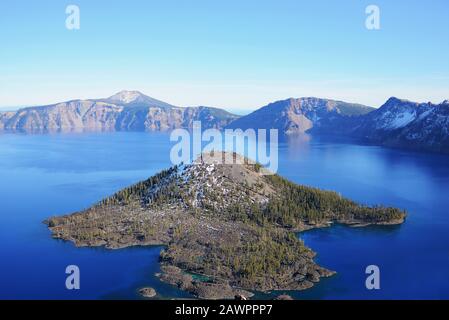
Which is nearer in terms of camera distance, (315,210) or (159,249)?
(159,249)

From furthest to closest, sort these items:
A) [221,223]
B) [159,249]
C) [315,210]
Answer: [315,210]
[221,223]
[159,249]

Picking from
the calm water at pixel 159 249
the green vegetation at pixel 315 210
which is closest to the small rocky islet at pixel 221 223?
the green vegetation at pixel 315 210

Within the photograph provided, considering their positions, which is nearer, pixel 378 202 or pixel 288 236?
Result: pixel 288 236

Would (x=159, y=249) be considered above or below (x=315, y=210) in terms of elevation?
below

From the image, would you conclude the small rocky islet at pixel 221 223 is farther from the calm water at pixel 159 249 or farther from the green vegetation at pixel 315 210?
the calm water at pixel 159 249

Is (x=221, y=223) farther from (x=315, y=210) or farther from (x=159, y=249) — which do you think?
(x=315, y=210)

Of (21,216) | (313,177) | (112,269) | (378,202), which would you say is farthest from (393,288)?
(313,177)

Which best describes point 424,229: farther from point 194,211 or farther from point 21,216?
point 21,216

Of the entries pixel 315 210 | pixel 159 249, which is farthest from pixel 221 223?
pixel 315 210
